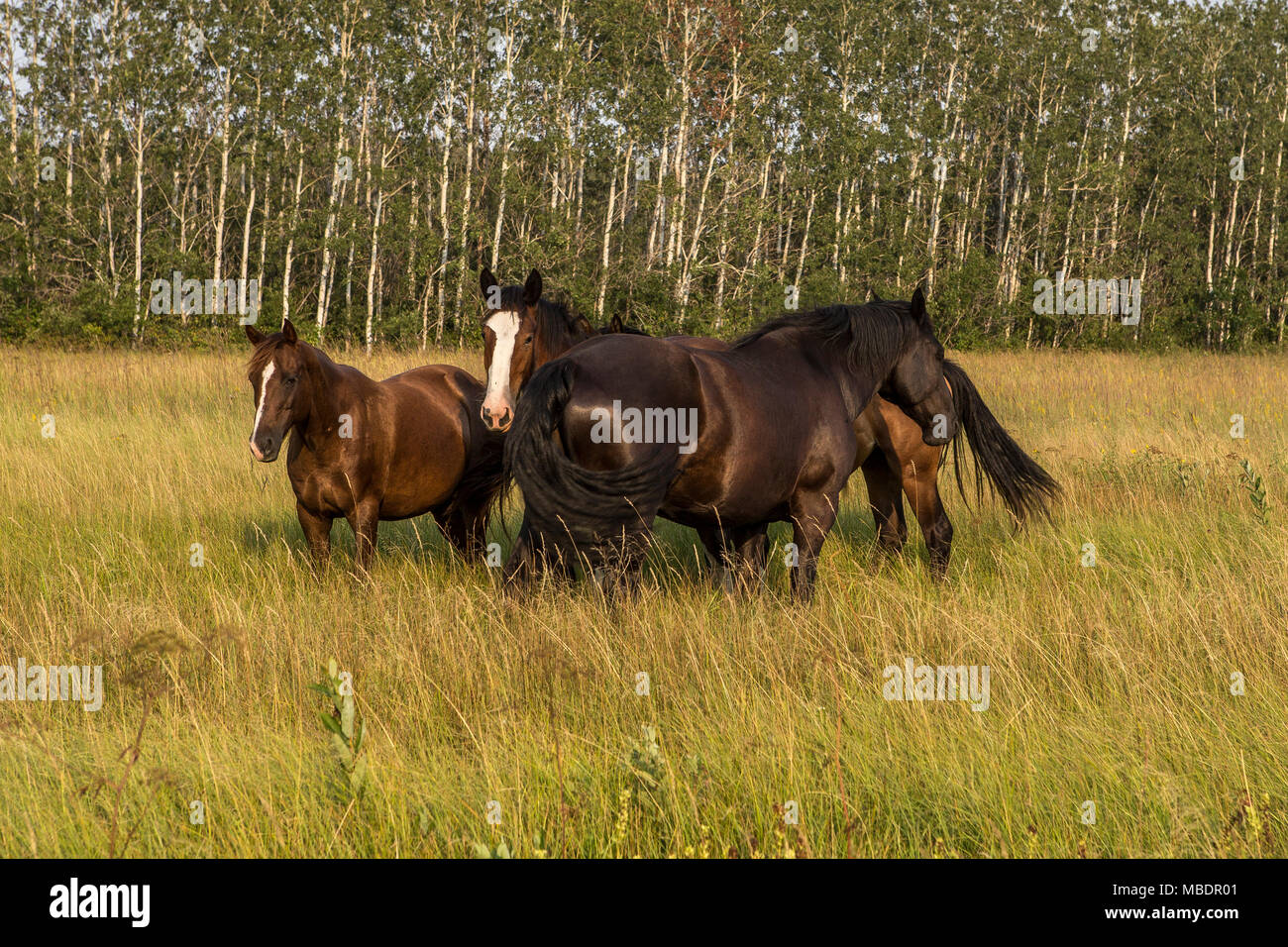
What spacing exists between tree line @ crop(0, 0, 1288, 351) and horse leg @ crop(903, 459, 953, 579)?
11.5m

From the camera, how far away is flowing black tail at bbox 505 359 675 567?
4.14m

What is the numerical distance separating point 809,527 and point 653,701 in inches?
62.3

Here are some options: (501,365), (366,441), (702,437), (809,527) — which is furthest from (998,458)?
(366,441)

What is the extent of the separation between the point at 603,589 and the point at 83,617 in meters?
2.35

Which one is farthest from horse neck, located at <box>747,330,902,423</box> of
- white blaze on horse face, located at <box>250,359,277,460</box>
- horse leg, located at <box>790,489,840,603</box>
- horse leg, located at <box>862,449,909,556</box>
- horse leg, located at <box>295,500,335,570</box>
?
horse leg, located at <box>295,500,335,570</box>

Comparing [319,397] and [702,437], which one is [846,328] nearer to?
[702,437]

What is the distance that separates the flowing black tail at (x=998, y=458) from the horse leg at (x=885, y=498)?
1.41 feet

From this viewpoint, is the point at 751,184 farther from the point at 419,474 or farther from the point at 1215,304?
the point at 419,474

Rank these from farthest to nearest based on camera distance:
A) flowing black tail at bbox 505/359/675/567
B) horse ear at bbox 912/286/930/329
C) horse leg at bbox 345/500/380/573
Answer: horse leg at bbox 345/500/380/573, horse ear at bbox 912/286/930/329, flowing black tail at bbox 505/359/675/567

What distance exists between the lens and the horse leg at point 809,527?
484cm

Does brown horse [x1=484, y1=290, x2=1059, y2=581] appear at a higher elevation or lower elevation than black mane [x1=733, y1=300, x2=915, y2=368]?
lower

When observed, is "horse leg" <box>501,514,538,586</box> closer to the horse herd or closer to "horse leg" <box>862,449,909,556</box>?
the horse herd

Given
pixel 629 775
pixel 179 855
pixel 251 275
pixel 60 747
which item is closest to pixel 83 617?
pixel 60 747

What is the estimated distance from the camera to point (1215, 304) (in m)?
30.5
